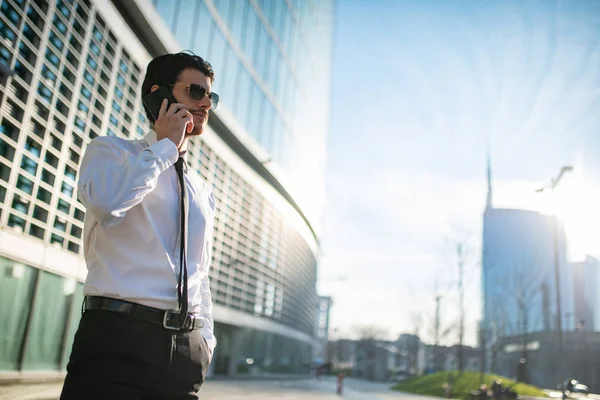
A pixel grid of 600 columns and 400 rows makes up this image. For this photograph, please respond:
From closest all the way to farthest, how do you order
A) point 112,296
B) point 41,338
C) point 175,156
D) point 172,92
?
point 112,296 → point 175,156 → point 172,92 → point 41,338

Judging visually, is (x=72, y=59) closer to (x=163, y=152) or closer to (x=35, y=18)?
(x=35, y=18)

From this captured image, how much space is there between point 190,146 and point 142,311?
22141mm

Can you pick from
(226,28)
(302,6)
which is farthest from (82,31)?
(302,6)

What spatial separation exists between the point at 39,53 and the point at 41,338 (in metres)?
6.99

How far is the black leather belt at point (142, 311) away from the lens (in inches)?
66.2

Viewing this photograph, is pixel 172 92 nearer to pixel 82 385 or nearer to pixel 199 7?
pixel 82 385

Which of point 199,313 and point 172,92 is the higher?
point 172,92

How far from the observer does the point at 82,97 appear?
15414mm

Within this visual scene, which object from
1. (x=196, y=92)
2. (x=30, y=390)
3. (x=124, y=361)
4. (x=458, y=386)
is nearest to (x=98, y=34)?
(x=30, y=390)

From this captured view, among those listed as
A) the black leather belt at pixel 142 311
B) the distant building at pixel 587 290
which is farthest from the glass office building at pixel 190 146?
the distant building at pixel 587 290

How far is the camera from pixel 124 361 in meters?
1.65

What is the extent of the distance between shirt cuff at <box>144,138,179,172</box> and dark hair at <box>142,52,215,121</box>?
0.40 meters

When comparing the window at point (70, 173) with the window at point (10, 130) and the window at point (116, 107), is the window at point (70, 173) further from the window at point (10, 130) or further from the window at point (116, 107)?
the window at point (116, 107)

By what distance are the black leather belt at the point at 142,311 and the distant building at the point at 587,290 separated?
2038 inches
